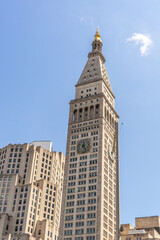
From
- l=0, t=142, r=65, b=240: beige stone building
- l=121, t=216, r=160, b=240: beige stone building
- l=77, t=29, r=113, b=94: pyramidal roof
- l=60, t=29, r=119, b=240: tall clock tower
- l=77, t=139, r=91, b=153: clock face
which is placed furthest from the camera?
l=77, t=29, r=113, b=94: pyramidal roof

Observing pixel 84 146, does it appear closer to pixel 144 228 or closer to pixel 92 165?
pixel 92 165

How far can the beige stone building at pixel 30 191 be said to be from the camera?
147062mm

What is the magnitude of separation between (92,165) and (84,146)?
876cm

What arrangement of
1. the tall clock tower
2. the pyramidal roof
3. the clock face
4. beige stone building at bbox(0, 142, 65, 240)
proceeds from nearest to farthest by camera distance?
the tall clock tower, the clock face, beige stone building at bbox(0, 142, 65, 240), the pyramidal roof

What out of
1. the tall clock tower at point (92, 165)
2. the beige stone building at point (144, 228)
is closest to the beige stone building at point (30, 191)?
the beige stone building at point (144, 228)

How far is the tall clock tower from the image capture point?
111000 mm

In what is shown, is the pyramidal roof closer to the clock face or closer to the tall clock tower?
the tall clock tower

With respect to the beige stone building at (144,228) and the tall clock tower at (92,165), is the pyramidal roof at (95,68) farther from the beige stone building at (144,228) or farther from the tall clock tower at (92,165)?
the beige stone building at (144,228)

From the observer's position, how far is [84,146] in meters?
127

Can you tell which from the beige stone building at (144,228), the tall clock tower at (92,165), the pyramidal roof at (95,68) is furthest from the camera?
the pyramidal roof at (95,68)

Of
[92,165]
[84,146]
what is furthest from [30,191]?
[92,165]

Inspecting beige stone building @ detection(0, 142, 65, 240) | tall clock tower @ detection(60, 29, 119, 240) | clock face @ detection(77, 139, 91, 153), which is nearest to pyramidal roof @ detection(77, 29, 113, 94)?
tall clock tower @ detection(60, 29, 119, 240)

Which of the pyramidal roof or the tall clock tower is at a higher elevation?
the pyramidal roof

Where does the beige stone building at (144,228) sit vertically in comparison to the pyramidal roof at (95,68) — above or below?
Result: below
